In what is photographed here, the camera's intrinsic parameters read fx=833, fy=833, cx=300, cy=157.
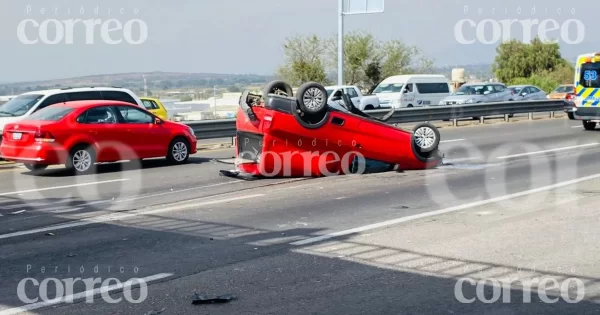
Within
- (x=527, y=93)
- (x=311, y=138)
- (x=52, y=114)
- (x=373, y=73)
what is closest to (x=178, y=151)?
(x=52, y=114)

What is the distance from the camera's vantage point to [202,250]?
9180 millimetres

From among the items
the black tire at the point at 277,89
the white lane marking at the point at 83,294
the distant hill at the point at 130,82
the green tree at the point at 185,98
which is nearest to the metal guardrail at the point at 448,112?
the distant hill at the point at 130,82

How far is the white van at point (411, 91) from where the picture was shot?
37.9 metres

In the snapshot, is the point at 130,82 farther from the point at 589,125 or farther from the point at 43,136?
the point at 589,125

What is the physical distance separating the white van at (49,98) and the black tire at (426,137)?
717cm

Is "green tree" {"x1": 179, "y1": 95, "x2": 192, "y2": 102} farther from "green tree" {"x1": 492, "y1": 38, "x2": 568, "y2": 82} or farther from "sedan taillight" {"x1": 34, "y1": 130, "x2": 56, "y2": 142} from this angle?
"green tree" {"x1": 492, "y1": 38, "x2": 568, "y2": 82}

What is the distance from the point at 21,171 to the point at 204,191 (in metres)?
5.51

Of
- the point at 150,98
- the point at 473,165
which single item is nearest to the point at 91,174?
the point at 473,165

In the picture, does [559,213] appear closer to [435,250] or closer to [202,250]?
[435,250]

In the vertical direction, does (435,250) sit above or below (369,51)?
below

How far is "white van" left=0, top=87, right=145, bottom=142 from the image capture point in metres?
19.6

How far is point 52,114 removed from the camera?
16.9 meters

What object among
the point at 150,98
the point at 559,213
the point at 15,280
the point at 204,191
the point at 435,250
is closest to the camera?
the point at 15,280

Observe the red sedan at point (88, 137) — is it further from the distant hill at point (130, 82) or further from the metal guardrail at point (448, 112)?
the distant hill at point (130, 82)
